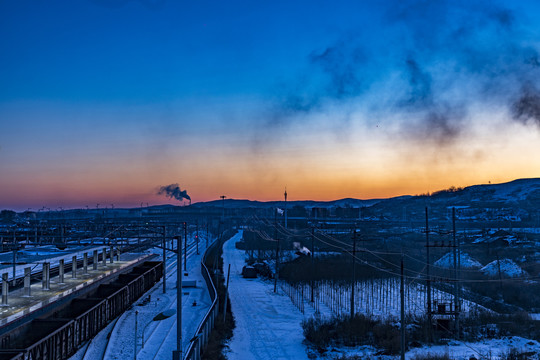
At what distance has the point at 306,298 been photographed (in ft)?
98.0

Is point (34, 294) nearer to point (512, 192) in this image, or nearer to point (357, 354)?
point (357, 354)

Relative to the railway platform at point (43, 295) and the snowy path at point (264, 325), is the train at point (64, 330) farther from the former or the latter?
the snowy path at point (264, 325)

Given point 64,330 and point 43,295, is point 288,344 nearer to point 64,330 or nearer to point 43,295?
point 64,330

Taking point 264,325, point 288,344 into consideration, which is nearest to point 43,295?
point 264,325

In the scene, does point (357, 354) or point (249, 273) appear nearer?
A: point (357, 354)

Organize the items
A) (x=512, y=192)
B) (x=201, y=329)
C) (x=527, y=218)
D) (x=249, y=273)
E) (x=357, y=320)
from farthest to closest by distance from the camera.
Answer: (x=512, y=192) < (x=527, y=218) < (x=249, y=273) < (x=357, y=320) < (x=201, y=329)

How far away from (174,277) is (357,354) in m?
25.1

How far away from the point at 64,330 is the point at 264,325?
1013 centimetres

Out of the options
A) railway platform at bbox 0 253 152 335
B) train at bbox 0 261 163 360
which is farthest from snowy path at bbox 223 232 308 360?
railway platform at bbox 0 253 152 335

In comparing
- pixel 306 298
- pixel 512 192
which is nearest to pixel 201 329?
pixel 306 298

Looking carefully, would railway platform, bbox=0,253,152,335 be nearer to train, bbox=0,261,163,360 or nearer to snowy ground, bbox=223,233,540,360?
train, bbox=0,261,163,360

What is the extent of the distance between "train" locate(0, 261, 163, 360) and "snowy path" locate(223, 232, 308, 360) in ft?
20.5

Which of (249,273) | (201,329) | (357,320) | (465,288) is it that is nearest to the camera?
(201,329)

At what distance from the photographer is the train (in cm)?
1402
